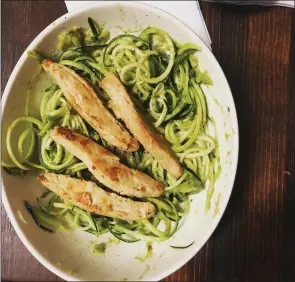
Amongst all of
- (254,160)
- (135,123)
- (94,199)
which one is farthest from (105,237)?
(254,160)

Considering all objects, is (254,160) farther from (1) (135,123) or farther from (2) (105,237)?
(2) (105,237)

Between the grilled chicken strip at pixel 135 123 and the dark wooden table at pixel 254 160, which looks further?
the dark wooden table at pixel 254 160

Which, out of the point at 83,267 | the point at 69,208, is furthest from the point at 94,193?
the point at 83,267

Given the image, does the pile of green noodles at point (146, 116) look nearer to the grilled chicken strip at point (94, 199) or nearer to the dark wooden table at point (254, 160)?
the grilled chicken strip at point (94, 199)

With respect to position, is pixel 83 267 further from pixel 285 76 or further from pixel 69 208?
pixel 285 76

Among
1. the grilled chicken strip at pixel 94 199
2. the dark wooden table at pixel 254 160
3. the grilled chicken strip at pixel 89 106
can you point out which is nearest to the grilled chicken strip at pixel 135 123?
the grilled chicken strip at pixel 89 106

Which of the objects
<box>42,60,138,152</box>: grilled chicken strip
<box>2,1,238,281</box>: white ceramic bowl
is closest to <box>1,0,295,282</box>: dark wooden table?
<box>2,1,238,281</box>: white ceramic bowl
